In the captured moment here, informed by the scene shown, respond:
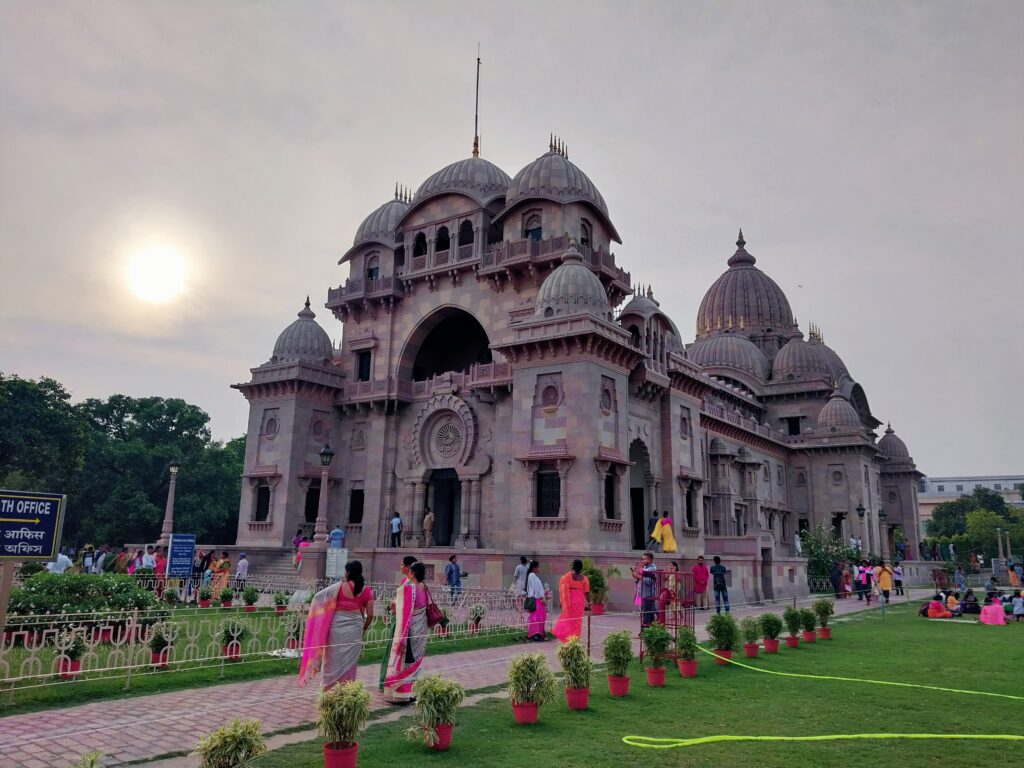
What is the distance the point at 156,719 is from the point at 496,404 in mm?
22513

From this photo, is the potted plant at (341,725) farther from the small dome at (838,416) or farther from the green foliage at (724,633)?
the small dome at (838,416)

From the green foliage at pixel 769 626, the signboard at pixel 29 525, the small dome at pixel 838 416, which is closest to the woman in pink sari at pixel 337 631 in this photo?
the signboard at pixel 29 525

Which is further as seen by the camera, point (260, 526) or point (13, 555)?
point (260, 526)

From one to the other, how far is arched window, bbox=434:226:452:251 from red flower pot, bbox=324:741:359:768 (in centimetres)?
3019

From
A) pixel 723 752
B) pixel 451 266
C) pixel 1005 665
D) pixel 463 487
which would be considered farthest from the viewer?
pixel 451 266

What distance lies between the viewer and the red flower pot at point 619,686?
1013cm

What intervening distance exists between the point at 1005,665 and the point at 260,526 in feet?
96.3

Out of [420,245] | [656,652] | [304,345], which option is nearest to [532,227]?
[420,245]

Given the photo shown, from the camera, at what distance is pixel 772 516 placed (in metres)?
49.1

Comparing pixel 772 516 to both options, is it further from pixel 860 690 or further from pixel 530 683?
pixel 530 683

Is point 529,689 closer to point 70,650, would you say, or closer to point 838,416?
point 70,650

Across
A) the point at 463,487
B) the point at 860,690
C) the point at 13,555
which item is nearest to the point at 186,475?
the point at 463,487

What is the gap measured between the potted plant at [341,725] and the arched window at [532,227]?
2697cm

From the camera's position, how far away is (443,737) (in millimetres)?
7496
